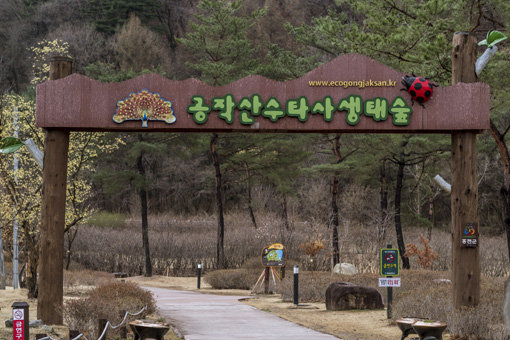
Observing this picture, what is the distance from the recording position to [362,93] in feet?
41.0

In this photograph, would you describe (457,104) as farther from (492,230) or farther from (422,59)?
(492,230)

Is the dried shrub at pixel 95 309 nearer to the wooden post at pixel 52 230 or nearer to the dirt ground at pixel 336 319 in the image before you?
the wooden post at pixel 52 230

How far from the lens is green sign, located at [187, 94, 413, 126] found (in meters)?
12.4

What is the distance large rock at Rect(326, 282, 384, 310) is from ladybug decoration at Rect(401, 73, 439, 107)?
590 centimetres

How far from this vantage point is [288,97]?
1248 cm

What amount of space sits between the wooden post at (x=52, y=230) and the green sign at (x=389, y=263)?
258 inches

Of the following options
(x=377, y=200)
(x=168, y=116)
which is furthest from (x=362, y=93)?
(x=377, y=200)

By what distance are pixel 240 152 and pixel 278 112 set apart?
26.5 m

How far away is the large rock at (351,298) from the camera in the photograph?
1644 cm

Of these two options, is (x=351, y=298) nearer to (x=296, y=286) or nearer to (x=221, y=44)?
(x=296, y=286)

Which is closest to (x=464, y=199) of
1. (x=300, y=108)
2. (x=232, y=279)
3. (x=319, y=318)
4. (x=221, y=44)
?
(x=300, y=108)

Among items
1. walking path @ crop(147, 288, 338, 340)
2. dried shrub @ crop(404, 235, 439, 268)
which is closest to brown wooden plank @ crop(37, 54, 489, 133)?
walking path @ crop(147, 288, 338, 340)

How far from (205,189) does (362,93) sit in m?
41.6

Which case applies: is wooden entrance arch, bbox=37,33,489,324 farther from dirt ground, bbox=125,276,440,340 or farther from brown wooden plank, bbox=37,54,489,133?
dirt ground, bbox=125,276,440,340
